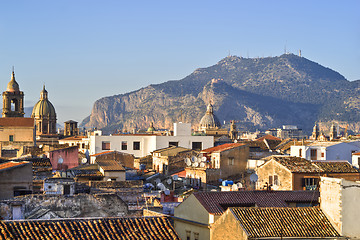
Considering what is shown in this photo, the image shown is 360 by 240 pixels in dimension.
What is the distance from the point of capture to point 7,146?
81812 millimetres

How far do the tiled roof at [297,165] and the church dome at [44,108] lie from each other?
386 feet

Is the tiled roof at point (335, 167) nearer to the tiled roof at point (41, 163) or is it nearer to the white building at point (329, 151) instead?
the white building at point (329, 151)

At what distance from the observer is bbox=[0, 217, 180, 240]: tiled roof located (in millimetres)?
20569

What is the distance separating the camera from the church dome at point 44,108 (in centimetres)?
15600

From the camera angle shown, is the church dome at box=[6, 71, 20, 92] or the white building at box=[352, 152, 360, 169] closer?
the white building at box=[352, 152, 360, 169]

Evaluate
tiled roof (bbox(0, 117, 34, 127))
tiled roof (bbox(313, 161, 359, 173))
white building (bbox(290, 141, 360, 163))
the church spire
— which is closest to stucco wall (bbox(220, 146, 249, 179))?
white building (bbox(290, 141, 360, 163))

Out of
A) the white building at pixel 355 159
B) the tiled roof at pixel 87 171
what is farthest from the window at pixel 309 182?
the tiled roof at pixel 87 171

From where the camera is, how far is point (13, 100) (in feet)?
Answer: 412

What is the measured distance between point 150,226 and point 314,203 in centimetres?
919

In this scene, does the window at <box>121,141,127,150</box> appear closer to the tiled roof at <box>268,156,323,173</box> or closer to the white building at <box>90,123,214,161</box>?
the white building at <box>90,123,214,161</box>

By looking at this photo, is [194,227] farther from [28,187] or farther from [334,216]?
[28,187]

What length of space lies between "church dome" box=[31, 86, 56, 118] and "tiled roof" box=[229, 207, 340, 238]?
13640 cm

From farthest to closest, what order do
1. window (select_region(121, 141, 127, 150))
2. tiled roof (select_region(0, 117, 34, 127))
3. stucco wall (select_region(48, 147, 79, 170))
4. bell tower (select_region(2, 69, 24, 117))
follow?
1. bell tower (select_region(2, 69, 24, 117))
2. tiled roof (select_region(0, 117, 34, 127))
3. window (select_region(121, 141, 127, 150))
4. stucco wall (select_region(48, 147, 79, 170))

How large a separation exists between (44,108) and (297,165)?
121 m
